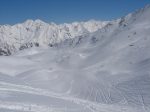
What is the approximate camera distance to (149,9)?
8288cm

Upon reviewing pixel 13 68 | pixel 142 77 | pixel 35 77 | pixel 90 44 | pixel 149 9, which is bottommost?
pixel 142 77

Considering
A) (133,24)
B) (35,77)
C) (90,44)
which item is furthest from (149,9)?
(35,77)

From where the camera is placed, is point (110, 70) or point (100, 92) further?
point (110, 70)

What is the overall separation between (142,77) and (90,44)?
51.3 m

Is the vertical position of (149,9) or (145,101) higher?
(149,9)

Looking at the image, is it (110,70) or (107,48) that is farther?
(107,48)

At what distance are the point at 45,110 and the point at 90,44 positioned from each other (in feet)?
229

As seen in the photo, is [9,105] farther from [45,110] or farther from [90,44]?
[90,44]

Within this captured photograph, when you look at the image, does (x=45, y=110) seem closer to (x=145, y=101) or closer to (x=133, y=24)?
(x=145, y=101)

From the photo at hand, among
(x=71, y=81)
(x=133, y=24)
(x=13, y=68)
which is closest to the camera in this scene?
(x=71, y=81)

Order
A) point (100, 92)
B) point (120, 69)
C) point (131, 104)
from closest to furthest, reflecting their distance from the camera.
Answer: point (131, 104) < point (100, 92) < point (120, 69)

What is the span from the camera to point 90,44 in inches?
3450

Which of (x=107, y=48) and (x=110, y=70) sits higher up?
(x=107, y=48)

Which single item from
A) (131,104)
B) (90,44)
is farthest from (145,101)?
(90,44)
